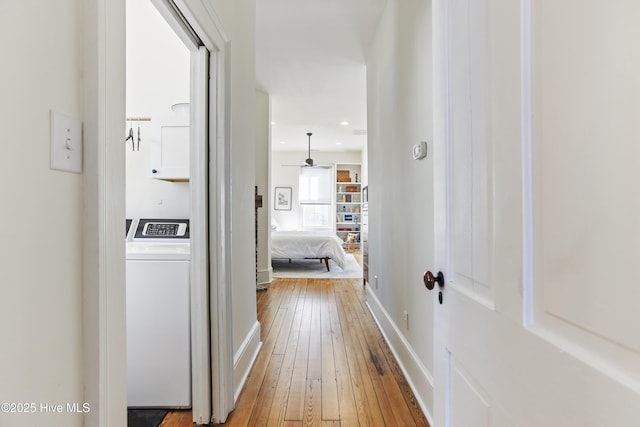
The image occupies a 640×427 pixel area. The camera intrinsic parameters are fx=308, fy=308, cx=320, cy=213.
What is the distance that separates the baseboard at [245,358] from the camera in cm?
181

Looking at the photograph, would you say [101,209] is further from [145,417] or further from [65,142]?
[145,417]

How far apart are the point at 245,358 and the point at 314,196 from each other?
687cm

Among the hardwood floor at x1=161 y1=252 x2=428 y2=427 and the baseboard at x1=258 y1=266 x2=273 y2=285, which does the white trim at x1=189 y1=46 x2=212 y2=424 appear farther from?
the baseboard at x1=258 y1=266 x2=273 y2=285

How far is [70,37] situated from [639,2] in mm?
933

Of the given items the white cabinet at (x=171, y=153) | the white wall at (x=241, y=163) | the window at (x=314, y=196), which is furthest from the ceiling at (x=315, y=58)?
the window at (x=314, y=196)

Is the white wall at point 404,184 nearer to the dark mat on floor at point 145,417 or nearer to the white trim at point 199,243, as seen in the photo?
the white trim at point 199,243

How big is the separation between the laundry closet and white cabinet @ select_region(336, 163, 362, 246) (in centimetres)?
687

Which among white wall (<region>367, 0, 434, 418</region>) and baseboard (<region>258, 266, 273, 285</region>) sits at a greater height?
white wall (<region>367, 0, 434, 418</region>)

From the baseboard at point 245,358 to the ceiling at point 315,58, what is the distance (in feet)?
8.97

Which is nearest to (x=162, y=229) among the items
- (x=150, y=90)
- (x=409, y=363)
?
(x=150, y=90)

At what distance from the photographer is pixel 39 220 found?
566mm

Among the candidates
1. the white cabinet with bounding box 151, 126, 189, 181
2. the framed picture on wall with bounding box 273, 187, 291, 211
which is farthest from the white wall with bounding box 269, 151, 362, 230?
the white cabinet with bounding box 151, 126, 189, 181

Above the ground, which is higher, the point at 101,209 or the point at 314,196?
the point at 314,196

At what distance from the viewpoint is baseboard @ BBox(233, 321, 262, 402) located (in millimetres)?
1812
